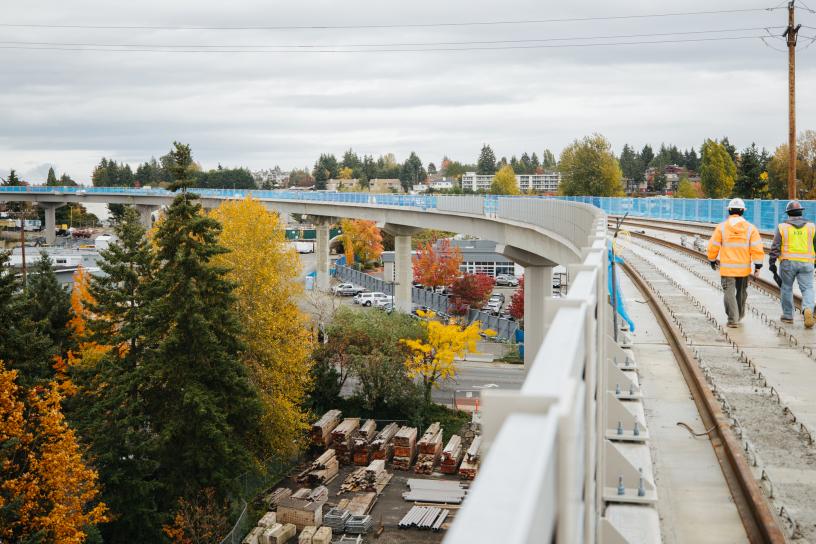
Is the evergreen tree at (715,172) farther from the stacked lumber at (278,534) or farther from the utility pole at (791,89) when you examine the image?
the stacked lumber at (278,534)

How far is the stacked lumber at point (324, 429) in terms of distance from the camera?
38.3 m

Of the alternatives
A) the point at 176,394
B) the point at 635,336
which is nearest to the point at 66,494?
the point at 176,394

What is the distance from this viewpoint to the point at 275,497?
32.2 m

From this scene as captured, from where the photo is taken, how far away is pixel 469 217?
42000 mm

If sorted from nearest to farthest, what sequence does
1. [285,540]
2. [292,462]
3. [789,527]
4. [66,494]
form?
[789,527], [66,494], [285,540], [292,462]

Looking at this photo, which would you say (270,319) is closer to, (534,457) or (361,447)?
(361,447)

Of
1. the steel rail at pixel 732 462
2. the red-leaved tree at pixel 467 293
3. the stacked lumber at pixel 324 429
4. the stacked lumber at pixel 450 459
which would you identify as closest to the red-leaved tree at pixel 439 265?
the red-leaved tree at pixel 467 293

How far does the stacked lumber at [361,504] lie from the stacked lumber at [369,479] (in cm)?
112

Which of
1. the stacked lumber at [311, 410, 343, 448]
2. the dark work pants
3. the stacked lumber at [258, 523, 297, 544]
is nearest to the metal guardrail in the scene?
the stacked lumber at [311, 410, 343, 448]

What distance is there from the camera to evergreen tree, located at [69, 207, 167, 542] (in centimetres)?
2923

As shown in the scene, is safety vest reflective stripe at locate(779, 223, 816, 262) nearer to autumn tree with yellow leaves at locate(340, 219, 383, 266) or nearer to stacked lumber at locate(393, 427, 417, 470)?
stacked lumber at locate(393, 427, 417, 470)

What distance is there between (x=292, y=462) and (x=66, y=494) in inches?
533

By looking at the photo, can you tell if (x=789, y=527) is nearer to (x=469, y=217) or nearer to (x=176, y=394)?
(x=176, y=394)

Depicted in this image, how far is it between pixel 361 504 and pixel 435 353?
13.8 meters
